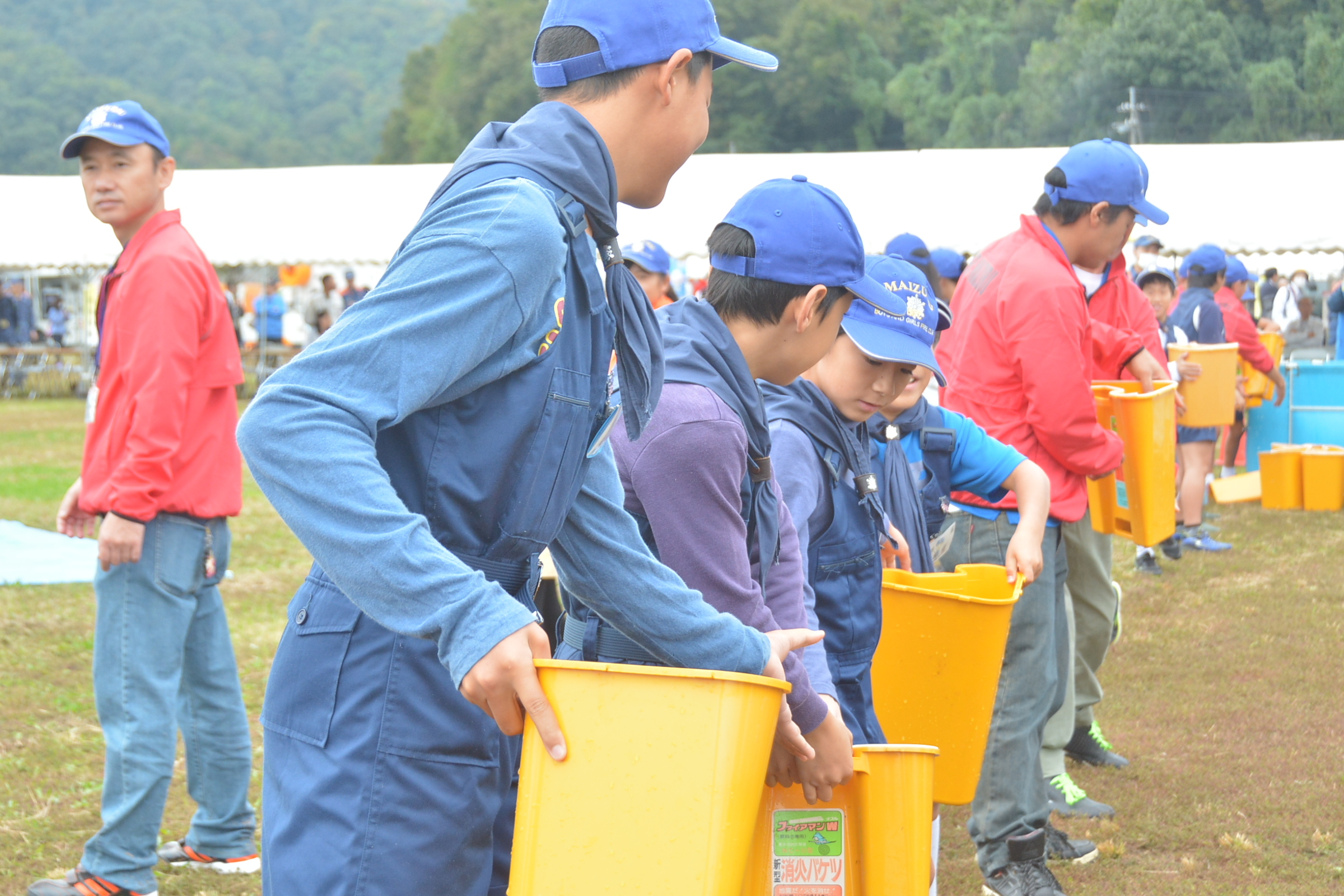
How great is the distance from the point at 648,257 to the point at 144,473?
4.34m

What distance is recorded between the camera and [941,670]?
3109mm

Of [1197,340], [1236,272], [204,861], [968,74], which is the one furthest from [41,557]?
[968,74]

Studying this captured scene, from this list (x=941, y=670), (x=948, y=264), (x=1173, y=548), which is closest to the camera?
(x=941, y=670)

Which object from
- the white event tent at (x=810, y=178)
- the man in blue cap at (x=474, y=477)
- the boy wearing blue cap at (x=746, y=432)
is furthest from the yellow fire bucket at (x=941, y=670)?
the white event tent at (x=810, y=178)

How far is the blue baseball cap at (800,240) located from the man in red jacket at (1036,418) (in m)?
1.97

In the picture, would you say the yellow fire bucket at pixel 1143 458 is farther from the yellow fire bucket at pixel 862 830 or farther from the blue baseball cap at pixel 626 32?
the blue baseball cap at pixel 626 32

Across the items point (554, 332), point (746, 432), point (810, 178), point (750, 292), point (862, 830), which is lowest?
point (862, 830)

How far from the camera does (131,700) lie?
12.4ft

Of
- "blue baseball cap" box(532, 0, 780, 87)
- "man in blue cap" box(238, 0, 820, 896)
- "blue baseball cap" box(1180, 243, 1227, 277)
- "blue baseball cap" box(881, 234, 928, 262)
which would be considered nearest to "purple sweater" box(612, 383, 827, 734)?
"man in blue cap" box(238, 0, 820, 896)

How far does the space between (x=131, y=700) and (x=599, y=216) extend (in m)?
2.76

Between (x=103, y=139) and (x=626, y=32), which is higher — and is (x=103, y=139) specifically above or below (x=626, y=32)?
above

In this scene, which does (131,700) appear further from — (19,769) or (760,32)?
(760,32)

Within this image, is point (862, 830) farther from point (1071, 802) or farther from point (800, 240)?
point (1071, 802)

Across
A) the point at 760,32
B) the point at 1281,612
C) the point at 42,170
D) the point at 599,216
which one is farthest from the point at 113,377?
the point at 42,170
